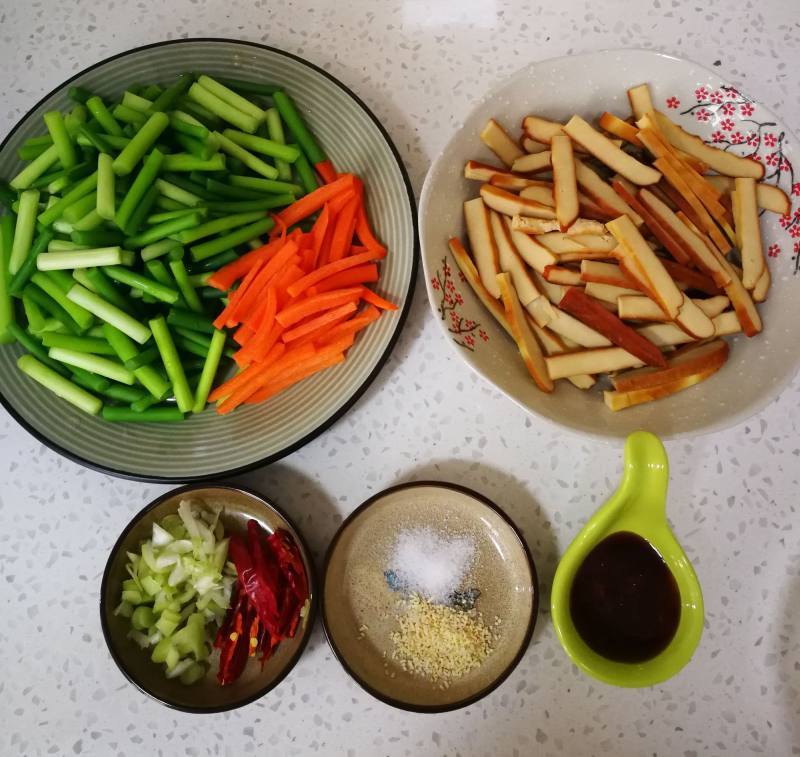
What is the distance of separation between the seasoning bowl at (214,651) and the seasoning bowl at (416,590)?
0.26ft

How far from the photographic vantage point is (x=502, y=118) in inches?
47.3

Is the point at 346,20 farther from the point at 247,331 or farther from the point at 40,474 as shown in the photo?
the point at 40,474

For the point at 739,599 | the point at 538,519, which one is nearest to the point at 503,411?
the point at 538,519

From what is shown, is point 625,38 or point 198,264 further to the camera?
point 625,38

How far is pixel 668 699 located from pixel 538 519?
38 centimetres

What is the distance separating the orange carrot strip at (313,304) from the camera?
1.23 metres

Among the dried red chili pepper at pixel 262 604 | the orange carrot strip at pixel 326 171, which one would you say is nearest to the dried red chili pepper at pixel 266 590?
the dried red chili pepper at pixel 262 604

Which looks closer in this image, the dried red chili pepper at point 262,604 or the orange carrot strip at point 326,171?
the dried red chili pepper at point 262,604

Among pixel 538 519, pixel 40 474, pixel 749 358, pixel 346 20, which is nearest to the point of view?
pixel 749 358

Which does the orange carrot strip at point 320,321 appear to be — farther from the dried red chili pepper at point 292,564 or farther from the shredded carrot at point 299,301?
the dried red chili pepper at point 292,564

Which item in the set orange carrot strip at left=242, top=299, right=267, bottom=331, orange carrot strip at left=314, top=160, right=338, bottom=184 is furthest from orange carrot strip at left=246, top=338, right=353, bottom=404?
orange carrot strip at left=314, top=160, right=338, bottom=184

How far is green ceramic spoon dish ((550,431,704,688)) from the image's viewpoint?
3.61 ft

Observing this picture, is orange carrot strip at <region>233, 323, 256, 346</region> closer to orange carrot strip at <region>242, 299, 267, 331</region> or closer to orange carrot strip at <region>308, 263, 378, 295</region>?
orange carrot strip at <region>242, 299, 267, 331</region>

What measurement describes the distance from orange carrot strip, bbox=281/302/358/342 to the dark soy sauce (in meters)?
0.60
